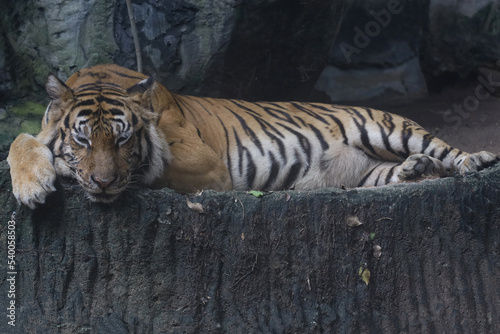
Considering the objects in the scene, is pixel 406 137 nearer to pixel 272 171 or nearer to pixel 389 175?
pixel 389 175

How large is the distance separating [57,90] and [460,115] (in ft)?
18.2

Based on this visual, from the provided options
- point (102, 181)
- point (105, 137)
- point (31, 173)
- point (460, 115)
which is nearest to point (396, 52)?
point (460, 115)

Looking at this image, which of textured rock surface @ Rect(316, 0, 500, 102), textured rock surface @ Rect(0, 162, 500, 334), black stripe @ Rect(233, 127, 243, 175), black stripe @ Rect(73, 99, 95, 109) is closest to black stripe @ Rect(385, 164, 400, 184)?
black stripe @ Rect(233, 127, 243, 175)

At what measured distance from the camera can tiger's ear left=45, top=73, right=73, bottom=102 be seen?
3120 mm

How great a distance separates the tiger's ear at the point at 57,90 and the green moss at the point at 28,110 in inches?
85.2

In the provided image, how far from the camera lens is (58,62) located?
5.23m

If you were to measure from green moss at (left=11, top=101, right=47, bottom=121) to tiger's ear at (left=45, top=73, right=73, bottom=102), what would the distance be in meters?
2.16

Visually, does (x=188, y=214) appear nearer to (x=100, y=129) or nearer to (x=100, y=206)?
(x=100, y=206)

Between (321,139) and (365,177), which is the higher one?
(321,139)

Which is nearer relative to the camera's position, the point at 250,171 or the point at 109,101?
the point at 109,101

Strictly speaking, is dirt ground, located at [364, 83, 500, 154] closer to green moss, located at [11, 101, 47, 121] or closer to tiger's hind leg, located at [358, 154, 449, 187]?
tiger's hind leg, located at [358, 154, 449, 187]

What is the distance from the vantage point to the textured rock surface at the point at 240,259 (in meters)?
2.74

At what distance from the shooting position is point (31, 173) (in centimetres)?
271

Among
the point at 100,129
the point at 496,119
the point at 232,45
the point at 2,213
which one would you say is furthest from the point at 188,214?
the point at 496,119
